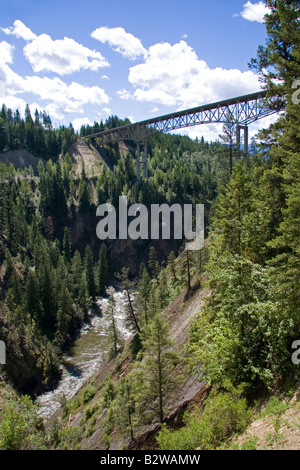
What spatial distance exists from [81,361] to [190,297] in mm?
29419

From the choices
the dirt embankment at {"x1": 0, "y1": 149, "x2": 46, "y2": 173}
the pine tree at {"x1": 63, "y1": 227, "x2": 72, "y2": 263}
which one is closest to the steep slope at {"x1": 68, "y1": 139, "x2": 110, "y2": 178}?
the dirt embankment at {"x1": 0, "y1": 149, "x2": 46, "y2": 173}

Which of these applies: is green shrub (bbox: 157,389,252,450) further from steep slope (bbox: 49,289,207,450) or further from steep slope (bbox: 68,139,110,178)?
steep slope (bbox: 68,139,110,178)

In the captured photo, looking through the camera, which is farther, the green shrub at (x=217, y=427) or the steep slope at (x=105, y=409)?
the steep slope at (x=105, y=409)

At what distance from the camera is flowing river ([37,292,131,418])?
47.4m

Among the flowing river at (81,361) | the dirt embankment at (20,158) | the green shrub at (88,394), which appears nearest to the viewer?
the green shrub at (88,394)

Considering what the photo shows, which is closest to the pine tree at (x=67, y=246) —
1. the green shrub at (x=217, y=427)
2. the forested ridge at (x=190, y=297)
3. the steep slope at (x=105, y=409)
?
the forested ridge at (x=190, y=297)

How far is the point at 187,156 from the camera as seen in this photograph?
169125 mm

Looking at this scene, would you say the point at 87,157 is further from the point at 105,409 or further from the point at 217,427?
the point at 217,427

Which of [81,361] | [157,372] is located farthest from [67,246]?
[157,372]

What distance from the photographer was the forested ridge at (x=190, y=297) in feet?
43.3

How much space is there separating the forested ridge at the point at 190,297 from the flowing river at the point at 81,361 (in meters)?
2.29

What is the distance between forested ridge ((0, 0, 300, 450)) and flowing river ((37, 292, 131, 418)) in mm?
Answer: 2291

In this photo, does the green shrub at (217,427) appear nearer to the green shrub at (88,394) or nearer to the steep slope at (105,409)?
the steep slope at (105,409)
